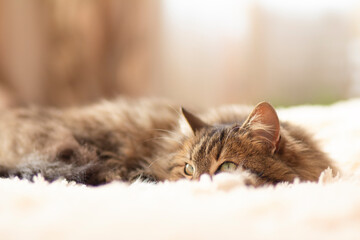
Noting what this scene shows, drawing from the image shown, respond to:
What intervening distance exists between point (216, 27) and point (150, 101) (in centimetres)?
160

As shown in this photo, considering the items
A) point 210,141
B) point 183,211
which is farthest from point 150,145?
point 183,211

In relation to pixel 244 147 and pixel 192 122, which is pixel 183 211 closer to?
pixel 244 147

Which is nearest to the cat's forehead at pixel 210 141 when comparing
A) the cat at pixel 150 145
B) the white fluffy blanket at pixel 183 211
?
the cat at pixel 150 145

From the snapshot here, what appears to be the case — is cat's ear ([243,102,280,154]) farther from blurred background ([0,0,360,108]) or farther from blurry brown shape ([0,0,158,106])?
blurry brown shape ([0,0,158,106])

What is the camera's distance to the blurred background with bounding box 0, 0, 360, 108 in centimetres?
300

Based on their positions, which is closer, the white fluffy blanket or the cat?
the white fluffy blanket

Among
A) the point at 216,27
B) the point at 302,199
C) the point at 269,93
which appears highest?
the point at 216,27

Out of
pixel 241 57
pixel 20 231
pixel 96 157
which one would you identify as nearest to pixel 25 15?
pixel 241 57

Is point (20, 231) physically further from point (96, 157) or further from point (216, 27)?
point (216, 27)

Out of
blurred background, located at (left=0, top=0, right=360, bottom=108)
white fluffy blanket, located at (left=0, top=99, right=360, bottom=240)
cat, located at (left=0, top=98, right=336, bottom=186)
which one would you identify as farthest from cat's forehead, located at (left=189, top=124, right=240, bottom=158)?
blurred background, located at (left=0, top=0, right=360, bottom=108)

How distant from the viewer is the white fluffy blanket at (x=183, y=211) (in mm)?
569

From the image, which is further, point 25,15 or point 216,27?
point 216,27

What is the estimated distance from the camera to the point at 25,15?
2910mm

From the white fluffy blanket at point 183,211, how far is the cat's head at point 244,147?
5.1 inches
